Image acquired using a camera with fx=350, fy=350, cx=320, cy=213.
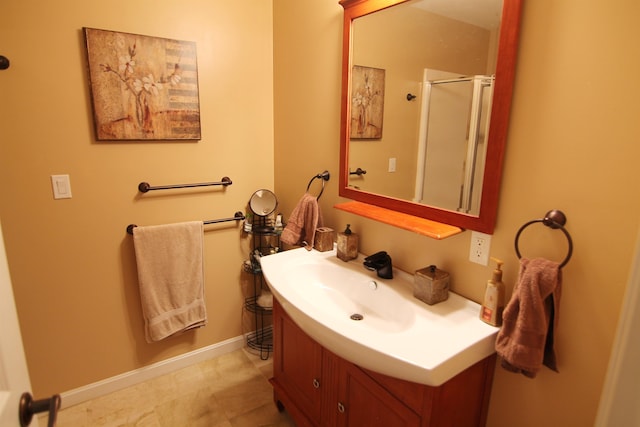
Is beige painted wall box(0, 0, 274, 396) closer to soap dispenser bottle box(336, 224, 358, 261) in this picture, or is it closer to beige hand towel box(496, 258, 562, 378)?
soap dispenser bottle box(336, 224, 358, 261)

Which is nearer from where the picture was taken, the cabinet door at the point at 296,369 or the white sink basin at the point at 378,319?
the white sink basin at the point at 378,319

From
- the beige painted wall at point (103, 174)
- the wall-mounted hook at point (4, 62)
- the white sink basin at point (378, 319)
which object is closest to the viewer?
the white sink basin at point (378, 319)

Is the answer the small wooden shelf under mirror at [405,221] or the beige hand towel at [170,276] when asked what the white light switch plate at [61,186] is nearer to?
the beige hand towel at [170,276]

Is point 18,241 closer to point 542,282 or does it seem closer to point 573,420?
point 542,282

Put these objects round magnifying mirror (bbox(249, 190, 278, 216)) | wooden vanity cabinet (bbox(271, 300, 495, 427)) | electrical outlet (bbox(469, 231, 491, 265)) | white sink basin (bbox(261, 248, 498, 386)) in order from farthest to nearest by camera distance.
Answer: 1. round magnifying mirror (bbox(249, 190, 278, 216))
2. electrical outlet (bbox(469, 231, 491, 265))
3. wooden vanity cabinet (bbox(271, 300, 495, 427))
4. white sink basin (bbox(261, 248, 498, 386))

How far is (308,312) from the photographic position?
1191mm

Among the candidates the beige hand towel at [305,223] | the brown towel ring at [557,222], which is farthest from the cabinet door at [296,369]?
the brown towel ring at [557,222]

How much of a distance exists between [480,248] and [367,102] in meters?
0.82

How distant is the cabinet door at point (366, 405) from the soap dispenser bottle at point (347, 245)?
20.1 inches

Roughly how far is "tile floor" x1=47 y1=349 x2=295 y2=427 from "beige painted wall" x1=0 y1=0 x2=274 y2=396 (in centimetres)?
15

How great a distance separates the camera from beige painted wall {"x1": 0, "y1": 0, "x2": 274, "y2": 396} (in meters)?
1.58

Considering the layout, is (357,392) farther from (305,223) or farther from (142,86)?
(142,86)

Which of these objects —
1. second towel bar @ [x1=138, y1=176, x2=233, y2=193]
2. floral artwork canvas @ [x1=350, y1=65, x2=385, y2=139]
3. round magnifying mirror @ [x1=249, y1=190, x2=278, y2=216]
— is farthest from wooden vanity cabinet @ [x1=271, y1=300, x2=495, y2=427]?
floral artwork canvas @ [x1=350, y1=65, x2=385, y2=139]

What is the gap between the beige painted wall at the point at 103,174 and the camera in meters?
1.58
